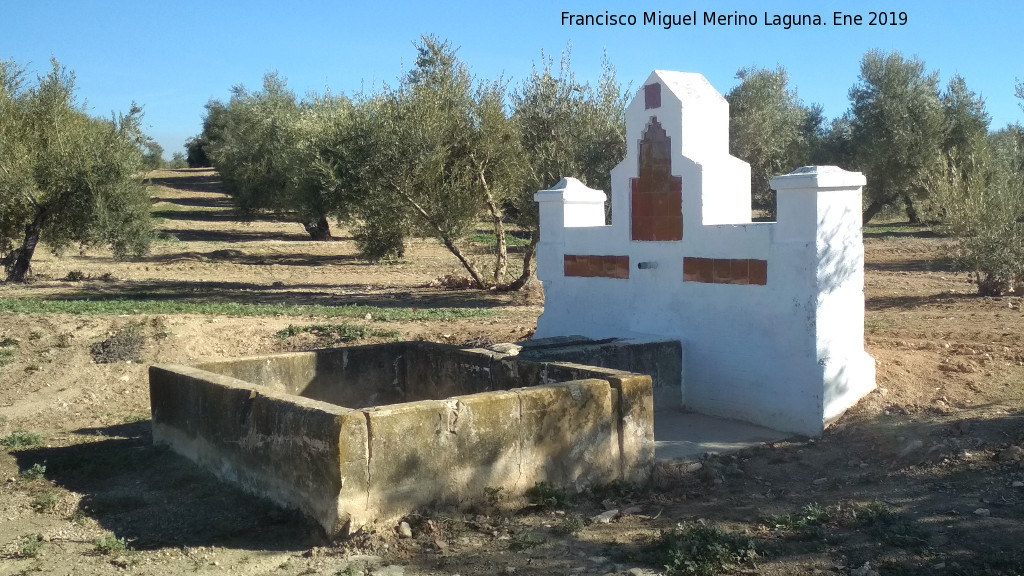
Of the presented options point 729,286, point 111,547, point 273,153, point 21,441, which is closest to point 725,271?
point 729,286

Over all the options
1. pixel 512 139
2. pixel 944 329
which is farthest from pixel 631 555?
pixel 512 139

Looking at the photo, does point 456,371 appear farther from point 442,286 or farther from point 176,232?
point 176,232

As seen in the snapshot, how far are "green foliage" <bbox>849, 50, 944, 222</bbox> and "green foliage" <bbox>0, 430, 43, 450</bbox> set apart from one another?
23179 millimetres

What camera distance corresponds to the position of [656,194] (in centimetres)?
875

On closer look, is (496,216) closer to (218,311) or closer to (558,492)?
(218,311)

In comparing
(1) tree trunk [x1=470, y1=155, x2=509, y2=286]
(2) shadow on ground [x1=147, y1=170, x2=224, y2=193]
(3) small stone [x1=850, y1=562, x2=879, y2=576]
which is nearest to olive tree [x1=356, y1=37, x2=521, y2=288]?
(1) tree trunk [x1=470, y1=155, x2=509, y2=286]

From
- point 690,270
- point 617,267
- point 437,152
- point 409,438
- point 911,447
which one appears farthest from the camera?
point 437,152

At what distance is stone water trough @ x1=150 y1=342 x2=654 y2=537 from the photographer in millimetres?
5113

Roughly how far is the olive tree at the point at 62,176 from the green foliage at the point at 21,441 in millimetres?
12313

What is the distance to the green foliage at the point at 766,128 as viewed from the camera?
82.7 feet

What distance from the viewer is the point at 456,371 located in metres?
7.87

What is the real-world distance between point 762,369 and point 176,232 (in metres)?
29.2

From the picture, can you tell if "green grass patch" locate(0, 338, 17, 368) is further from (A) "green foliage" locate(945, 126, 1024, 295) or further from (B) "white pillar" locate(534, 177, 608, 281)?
(A) "green foliage" locate(945, 126, 1024, 295)

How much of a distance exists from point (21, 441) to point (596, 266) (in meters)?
5.72
